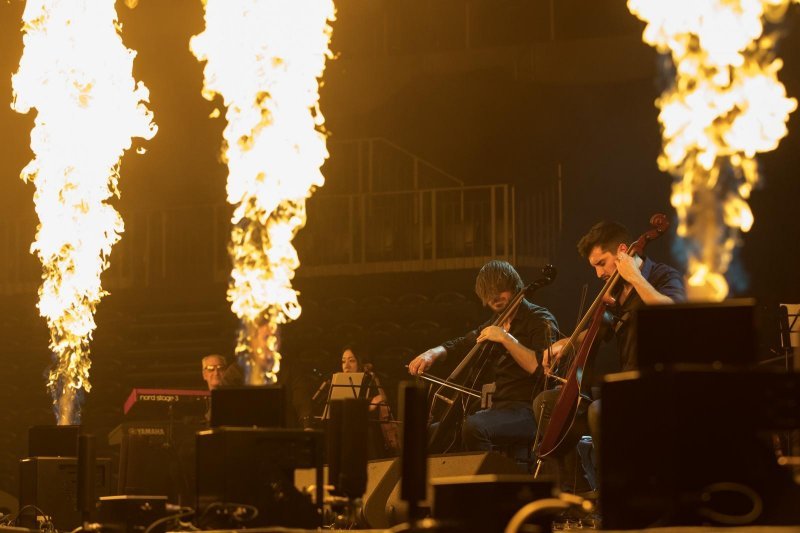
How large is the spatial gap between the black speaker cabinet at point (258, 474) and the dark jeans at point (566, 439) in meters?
1.98

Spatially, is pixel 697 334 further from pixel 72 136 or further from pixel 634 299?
pixel 72 136

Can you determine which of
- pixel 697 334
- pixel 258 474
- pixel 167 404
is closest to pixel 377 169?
pixel 167 404

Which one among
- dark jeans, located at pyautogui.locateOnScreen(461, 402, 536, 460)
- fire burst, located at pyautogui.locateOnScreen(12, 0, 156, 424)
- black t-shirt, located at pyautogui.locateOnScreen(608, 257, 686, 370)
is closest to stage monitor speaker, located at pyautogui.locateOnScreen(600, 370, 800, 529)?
black t-shirt, located at pyautogui.locateOnScreen(608, 257, 686, 370)

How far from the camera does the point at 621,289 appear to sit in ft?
28.2

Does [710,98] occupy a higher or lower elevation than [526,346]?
higher

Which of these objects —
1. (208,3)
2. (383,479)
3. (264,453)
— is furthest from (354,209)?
(264,453)

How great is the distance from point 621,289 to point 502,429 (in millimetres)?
1401

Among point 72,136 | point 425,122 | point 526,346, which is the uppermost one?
point 425,122

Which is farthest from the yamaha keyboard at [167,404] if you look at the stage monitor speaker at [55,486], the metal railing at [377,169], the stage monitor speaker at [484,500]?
the stage monitor speaker at [484,500]

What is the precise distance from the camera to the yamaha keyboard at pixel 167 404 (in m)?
12.0

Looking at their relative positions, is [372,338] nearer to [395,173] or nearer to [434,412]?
[395,173]

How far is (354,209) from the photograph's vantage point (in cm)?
1709

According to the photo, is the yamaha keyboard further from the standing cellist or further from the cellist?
the cellist

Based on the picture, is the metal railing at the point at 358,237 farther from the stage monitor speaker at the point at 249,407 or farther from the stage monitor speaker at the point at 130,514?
the stage monitor speaker at the point at 249,407
